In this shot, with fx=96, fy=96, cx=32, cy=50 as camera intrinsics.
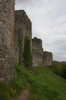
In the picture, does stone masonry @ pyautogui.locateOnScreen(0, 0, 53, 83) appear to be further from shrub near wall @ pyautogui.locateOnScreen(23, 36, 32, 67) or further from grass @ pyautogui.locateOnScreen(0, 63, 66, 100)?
shrub near wall @ pyautogui.locateOnScreen(23, 36, 32, 67)

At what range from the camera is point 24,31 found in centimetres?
1391

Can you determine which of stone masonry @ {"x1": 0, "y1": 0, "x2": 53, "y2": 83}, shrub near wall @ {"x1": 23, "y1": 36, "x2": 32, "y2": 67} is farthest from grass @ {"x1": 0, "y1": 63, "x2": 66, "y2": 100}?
shrub near wall @ {"x1": 23, "y1": 36, "x2": 32, "y2": 67}

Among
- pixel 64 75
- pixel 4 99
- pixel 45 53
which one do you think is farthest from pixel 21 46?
pixel 45 53

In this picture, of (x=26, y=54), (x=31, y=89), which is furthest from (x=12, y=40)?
(x=26, y=54)

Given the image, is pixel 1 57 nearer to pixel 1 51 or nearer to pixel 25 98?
pixel 1 51

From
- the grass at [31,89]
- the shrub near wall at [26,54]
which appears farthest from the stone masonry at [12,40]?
the shrub near wall at [26,54]

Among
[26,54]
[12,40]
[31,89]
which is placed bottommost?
[31,89]

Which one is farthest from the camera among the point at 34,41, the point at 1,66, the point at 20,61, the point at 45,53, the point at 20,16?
the point at 45,53

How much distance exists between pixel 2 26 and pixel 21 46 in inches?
367

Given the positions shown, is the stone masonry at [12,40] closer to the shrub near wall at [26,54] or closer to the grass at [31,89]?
the grass at [31,89]

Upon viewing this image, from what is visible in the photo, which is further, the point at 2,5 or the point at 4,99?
the point at 2,5

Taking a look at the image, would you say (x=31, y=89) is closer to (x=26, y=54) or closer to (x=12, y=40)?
(x=12, y=40)

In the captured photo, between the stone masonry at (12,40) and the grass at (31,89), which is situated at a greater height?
the stone masonry at (12,40)

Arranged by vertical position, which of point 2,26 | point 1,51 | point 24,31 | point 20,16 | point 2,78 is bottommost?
point 2,78
